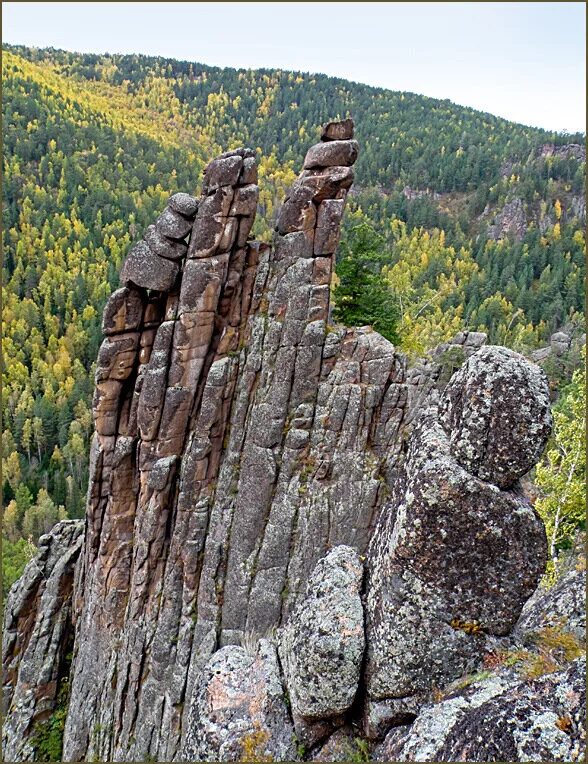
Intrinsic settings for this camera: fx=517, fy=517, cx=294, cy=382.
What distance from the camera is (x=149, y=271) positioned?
75.4 ft

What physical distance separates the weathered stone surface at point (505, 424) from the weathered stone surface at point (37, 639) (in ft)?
89.0

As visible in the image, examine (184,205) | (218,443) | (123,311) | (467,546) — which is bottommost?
(218,443)

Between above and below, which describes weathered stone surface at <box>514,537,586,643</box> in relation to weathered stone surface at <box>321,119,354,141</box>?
below

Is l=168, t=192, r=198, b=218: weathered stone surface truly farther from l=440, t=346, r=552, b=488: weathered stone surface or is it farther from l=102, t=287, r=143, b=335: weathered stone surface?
l=440, t=346, r=552, b=488: weathered stone surface

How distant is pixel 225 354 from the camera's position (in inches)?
918

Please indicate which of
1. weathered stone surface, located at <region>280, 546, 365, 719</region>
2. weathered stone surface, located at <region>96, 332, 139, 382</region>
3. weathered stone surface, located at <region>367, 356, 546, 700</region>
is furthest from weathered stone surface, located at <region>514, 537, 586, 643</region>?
weathered stone surface, located at <region>96, 332, 139, 382</region>

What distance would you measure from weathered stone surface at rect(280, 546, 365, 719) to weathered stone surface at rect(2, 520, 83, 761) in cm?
2288

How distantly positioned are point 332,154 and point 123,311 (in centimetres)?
1168

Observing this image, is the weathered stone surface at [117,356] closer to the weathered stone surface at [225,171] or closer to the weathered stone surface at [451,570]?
the weathered stone surface at [225,171]

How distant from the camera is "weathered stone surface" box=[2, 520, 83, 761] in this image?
2705cm

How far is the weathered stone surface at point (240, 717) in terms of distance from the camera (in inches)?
405

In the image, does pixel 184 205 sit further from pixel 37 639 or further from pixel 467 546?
pixel 37 639

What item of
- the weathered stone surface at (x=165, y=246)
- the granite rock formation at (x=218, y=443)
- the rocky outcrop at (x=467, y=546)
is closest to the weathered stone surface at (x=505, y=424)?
the rocky outcrop at (x=467, y=546)

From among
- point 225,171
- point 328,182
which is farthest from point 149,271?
point 328,182
